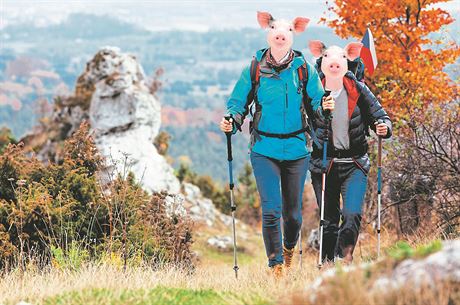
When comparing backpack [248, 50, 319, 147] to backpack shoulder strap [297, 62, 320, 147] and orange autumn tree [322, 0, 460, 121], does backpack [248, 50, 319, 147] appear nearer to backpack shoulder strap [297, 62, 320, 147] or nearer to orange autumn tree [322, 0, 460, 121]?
backpack shoulder strap [297, 62, 320, 147]

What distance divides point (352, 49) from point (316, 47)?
1.31 ft

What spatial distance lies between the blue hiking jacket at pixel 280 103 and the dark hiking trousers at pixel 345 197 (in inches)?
25.8

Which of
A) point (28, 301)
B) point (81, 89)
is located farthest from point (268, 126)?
point (81, 89)

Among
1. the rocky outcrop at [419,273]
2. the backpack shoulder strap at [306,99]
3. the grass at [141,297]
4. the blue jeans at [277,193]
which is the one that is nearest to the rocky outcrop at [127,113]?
the blue jeans at [277,193]

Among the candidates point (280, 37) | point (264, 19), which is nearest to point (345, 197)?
point (280, 37)

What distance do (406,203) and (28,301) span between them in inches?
325

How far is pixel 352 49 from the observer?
27.1ft

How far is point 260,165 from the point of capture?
7906 millimetres

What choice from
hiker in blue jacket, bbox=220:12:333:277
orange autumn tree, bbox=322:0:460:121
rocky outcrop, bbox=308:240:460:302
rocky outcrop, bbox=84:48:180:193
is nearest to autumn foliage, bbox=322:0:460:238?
orange autumn tree, bbox=322:0:460:121

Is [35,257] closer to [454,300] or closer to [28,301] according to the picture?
[28,301]

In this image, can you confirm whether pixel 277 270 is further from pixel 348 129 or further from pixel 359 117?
pixel 359 117

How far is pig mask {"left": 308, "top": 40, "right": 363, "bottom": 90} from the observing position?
27.1 ft

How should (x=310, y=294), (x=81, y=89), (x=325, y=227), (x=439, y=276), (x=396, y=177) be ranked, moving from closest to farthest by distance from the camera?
(x=439, y=276), (x=310, y=294), (x=325, y=227), (x=396, y=177), (x=81, y=89)

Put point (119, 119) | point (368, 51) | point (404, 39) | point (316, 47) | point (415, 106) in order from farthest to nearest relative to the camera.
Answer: point (119, 119)
point (404, 39)
point (415, 106)
point (368, 51)
point (316, 47)
